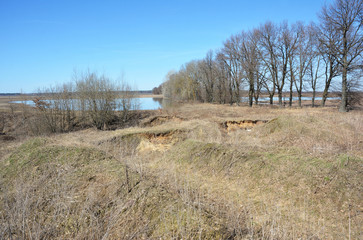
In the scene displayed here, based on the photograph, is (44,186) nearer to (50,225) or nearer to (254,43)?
(50,225)

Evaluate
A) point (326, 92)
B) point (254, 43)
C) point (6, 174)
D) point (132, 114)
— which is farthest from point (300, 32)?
point (6, 174)

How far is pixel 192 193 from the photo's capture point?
5.36 meters

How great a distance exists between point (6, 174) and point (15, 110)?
2191 cm

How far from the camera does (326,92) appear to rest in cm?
2814

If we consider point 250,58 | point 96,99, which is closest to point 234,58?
point 250,58

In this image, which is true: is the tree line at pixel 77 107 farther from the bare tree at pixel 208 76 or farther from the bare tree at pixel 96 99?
the bare tree at pixel 208 76

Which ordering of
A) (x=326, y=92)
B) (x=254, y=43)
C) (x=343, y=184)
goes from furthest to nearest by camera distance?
(x=254, y=43)
(x=326, y=92)
(x=343, y=184)

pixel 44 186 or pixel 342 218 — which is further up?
pixel 44 186

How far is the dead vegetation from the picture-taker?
4129mm

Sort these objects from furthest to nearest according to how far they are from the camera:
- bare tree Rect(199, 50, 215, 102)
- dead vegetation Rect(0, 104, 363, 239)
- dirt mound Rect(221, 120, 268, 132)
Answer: bare tree Rect(199, 50, 215, 102)
dirt mound Rect(221, 120, 268, 132)
dead vegetation Rect(0, 104, 363, 239)

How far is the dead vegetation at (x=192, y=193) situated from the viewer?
4129 millimetres

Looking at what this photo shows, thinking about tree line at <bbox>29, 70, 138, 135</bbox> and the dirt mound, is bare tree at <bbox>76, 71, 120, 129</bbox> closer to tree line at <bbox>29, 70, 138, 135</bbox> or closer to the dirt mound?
tree line at <bbox>29, 70, 138, 135</bbox>

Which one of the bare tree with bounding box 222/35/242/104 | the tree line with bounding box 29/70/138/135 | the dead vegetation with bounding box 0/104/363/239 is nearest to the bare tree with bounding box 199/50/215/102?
the bare tree with bounding box 222/35/242/104

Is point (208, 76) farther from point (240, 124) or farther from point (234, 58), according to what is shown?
point (240, 124)
